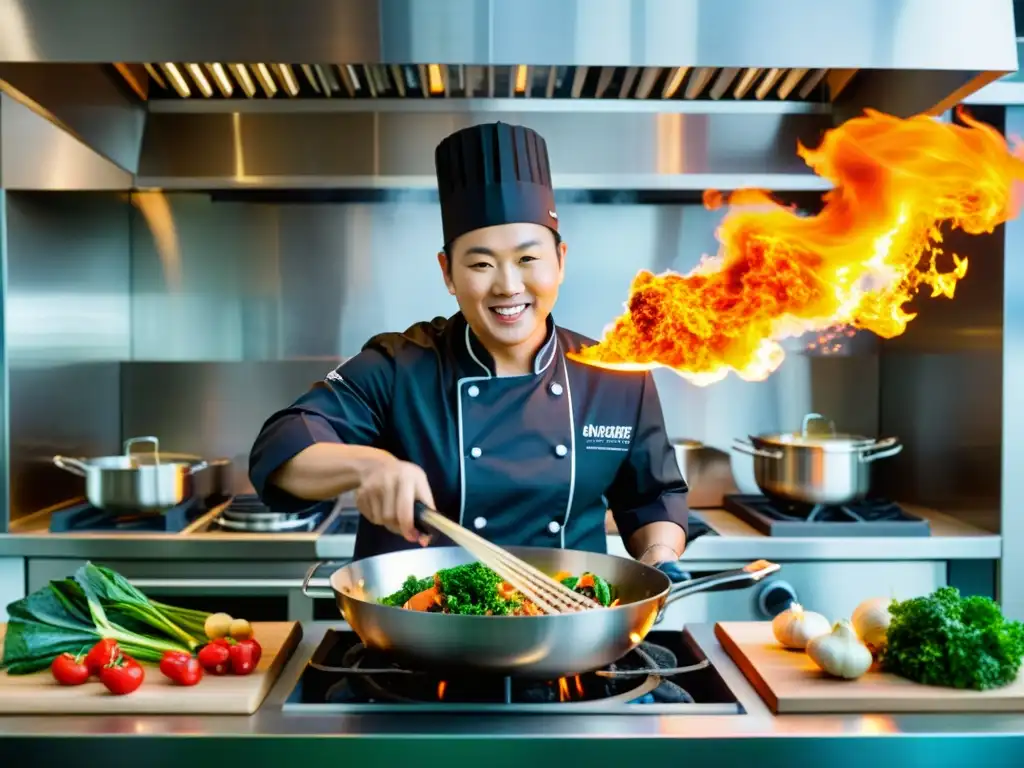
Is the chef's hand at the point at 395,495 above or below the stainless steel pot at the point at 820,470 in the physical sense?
above

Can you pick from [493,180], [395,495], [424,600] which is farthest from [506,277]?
[424,600]

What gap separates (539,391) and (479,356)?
0.44ft

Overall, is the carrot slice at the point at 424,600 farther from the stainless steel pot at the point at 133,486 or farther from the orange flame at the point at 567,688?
the stainless steel pot at the point at 133,486

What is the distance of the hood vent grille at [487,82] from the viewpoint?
258 centimetres

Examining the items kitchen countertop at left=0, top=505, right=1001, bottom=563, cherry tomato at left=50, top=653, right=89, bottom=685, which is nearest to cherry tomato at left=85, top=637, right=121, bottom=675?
cherry tomato at left=50, top=653, right=89, bottom=685

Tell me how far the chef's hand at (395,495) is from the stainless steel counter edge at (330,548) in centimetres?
118

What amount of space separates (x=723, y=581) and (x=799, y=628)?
0.22 metres

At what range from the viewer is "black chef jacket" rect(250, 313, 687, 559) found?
1866 millimetres

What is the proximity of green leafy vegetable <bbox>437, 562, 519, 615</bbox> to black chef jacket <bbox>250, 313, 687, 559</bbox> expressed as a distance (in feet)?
1.84

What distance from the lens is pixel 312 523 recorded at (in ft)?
8.77

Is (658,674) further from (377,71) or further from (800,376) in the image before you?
(800,376)

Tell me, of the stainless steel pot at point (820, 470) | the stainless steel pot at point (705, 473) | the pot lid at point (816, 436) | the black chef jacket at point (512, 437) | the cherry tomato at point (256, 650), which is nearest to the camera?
the cherry tomato at point (256, 650)

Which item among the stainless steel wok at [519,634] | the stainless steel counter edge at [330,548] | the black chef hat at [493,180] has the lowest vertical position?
the stainless steel counter edge at [330,548]

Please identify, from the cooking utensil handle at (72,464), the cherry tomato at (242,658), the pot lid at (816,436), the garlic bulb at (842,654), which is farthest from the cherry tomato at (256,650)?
the pot lid at (816,436)
